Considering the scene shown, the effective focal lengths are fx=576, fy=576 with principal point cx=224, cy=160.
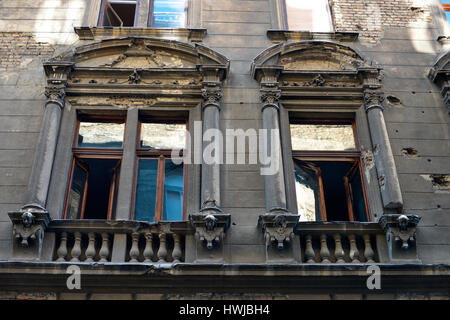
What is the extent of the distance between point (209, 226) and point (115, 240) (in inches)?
45.5

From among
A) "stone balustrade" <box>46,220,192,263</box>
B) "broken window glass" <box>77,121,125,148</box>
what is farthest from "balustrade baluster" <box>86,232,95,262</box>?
"broken window glass" <box>77,121,125,148</box>

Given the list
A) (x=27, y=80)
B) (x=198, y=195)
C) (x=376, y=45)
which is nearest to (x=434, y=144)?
(x=376, y=45)

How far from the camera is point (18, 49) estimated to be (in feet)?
29.7

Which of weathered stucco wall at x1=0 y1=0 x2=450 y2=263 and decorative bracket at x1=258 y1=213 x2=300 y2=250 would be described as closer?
decorative bracket at x1=258 y1=213 x2=300 y2=250

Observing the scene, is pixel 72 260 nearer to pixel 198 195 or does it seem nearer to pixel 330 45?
pixel 198 195

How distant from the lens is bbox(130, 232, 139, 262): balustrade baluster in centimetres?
677

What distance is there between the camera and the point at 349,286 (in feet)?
21.3

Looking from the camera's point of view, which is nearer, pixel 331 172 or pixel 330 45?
pixel 331 172

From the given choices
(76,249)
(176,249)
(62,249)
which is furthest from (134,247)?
(62,249)

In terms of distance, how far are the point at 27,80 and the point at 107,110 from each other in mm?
1362

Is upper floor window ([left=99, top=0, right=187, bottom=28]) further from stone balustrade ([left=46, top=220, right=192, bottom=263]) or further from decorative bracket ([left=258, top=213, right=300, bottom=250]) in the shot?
decorative bracket ([left=258, top=213, right=300, bottom=250])

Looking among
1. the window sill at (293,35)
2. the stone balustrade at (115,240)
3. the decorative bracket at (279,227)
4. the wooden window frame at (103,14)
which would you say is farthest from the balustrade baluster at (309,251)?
the wooden window frame at (103,14)

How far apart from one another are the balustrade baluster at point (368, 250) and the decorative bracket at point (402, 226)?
0.26 meters

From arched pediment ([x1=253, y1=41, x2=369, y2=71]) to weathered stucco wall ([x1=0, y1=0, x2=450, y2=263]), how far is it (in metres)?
0.38
